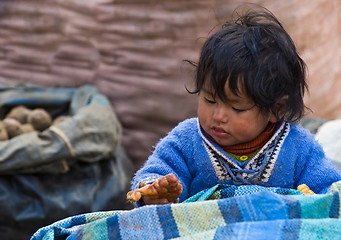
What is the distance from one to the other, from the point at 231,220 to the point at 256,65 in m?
0.46

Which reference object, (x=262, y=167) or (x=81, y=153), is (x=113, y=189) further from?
(x=262, y=167)

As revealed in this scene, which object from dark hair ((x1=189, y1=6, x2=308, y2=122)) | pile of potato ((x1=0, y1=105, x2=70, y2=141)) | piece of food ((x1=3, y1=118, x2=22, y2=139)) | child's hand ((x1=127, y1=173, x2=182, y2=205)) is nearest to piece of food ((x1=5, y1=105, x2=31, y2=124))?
pile of potato ((x1=0, y1=105, x2=70, y2=141))

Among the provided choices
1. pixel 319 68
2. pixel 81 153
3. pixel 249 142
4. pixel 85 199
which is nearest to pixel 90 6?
pixel 81 153

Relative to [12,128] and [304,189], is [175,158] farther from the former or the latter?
[12,128]

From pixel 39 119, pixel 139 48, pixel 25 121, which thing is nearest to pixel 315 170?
pixel 139 48

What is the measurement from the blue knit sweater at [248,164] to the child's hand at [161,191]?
0.16m

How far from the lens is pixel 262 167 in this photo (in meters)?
1.57

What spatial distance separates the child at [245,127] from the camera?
146cm

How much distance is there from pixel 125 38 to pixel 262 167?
203 centimetres

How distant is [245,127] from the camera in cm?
152

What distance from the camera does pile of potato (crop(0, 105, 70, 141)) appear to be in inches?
125

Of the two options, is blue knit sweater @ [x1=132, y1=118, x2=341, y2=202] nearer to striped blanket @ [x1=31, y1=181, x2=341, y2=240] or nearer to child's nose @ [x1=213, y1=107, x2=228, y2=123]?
child's nose @ [x1=213, y1=107, x2=228, y2=123]

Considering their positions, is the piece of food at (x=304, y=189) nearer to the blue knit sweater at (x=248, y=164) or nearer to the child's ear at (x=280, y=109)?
the blue knit sweater at (x=248, y=164)

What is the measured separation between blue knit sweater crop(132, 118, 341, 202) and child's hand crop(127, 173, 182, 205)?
0.16 meters
